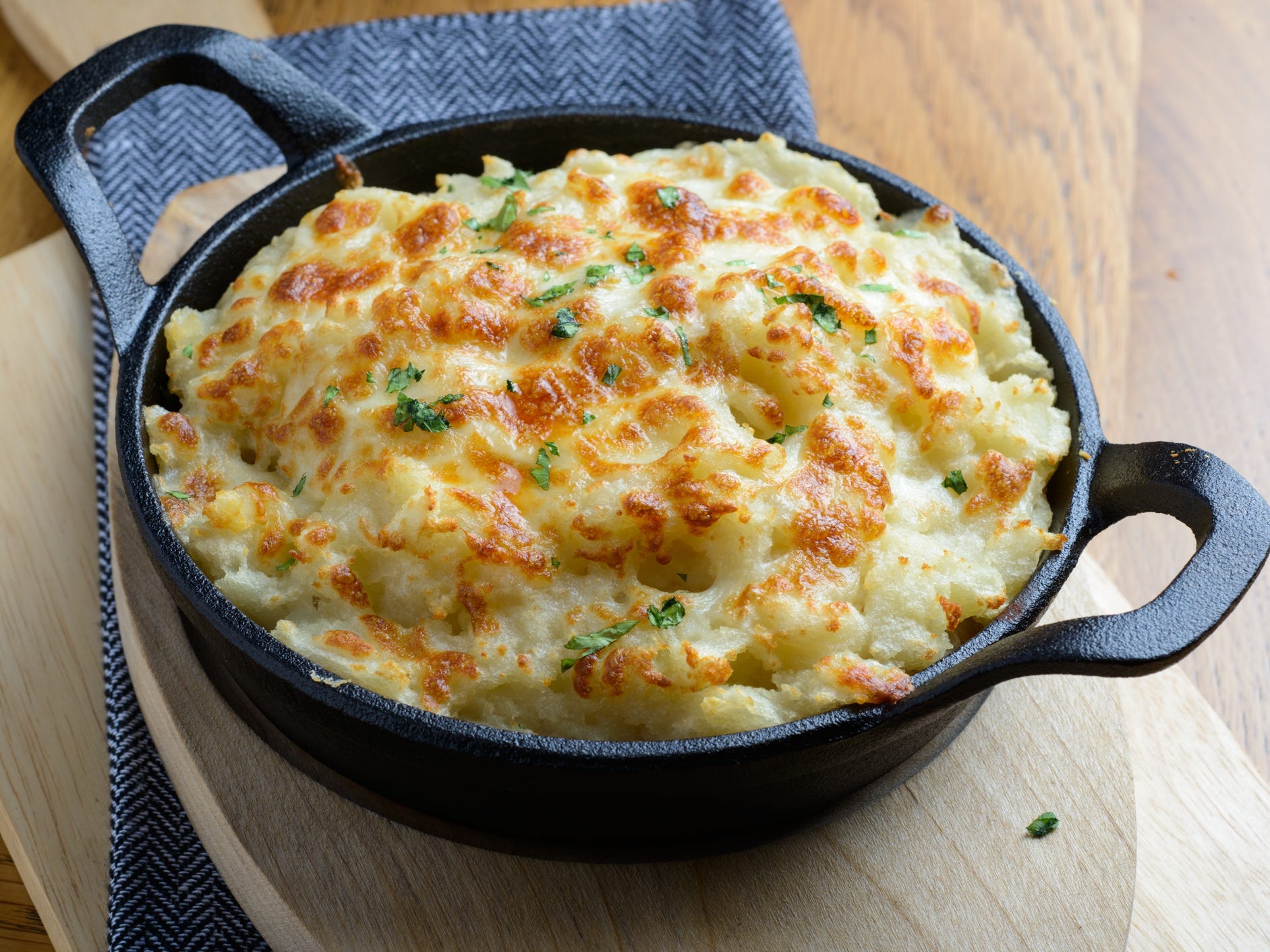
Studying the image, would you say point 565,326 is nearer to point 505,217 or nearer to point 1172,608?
point 505,217

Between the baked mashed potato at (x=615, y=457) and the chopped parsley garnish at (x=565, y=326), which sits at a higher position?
the chopped parsley garnish at (x=565, y=326)

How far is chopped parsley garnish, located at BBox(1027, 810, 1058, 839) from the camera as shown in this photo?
2.69 m

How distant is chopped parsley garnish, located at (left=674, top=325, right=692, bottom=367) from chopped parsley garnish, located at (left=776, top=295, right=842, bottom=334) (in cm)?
23

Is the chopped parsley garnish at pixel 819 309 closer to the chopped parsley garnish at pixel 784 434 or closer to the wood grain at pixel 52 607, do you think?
the chopped parsley garnish at pixel 784 434

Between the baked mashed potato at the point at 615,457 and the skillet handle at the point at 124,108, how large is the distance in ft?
0.83

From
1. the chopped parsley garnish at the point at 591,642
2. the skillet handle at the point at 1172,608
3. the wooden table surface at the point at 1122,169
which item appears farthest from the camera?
the wooden table surface at the point at 1122,169

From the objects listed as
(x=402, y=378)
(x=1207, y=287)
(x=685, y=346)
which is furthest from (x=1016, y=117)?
(x=402, y=378)

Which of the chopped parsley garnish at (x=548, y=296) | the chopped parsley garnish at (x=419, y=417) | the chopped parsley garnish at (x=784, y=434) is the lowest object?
the chopped parsley garnish at (x=784, y=434)

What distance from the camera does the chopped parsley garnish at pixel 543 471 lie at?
Result: 2.46m

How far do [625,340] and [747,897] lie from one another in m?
1.22

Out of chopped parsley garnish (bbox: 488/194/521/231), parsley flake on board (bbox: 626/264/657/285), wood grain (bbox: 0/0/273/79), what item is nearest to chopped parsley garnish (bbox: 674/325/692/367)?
parsley flake on board (bbox: 626/264/657/285)

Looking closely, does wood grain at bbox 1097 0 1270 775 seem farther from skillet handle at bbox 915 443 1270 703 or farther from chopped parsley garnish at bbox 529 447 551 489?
chopped parsley garnish at bbox 529 447 551 489

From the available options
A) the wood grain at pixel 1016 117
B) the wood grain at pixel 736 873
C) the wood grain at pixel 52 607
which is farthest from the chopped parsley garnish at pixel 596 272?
the wood grain at pixel 1016 117

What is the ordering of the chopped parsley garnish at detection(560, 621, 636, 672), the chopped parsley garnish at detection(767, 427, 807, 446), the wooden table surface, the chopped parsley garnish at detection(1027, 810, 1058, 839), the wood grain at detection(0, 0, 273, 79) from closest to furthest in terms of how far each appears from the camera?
the chopped parsley garnish at detection(560, 621, 636, 672) < the chopped parsley garnish at detection(767, 427, 807, 446) < the chopped parsley garnish at detection(1027, 810, 1058, 839) < the wooden table surface < the wood grain at detection(0, 0, 273, 79)
